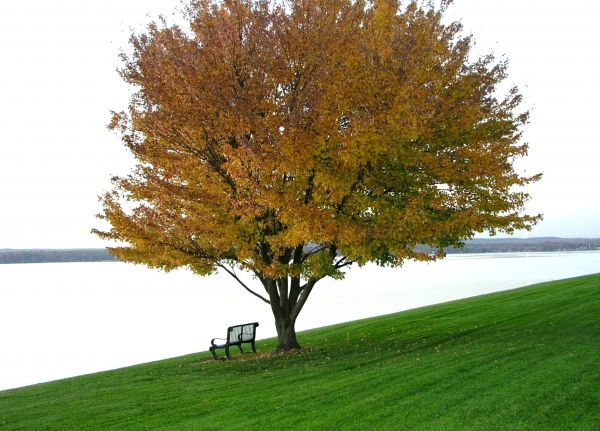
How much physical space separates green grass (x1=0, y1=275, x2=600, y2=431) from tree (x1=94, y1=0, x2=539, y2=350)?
8.60 ft

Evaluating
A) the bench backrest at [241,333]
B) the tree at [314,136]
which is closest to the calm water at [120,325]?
the bench backrest at [241,333]

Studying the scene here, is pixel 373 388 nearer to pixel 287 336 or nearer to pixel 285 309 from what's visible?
pixel 287 336

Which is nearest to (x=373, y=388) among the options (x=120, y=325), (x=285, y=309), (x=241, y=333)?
(x=285, y=309)

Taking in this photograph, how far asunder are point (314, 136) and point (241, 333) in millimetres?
7765

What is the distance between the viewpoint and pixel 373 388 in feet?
34.9

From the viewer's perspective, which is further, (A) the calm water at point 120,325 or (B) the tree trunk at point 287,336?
(A) the calm water at point 120,325

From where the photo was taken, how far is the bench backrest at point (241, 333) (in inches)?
728

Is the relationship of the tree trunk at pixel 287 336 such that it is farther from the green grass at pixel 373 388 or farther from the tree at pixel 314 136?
the tree at pixel 314 136

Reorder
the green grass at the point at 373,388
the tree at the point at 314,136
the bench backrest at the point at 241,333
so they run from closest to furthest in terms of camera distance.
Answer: the green grass at the point at 373,388 < the tree at the point at 314,136 < the bench backrest at the point at 241,333

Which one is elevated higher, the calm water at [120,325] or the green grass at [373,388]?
the calm water at [120,325]

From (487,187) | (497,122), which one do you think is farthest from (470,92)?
(487,187)

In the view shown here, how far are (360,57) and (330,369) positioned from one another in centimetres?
677

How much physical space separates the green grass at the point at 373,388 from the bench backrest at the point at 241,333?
67 cm

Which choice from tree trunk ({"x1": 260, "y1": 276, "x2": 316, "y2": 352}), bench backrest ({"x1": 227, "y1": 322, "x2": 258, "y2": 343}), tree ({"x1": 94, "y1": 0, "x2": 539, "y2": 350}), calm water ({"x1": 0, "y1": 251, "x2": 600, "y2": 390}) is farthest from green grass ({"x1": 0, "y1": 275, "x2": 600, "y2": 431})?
calm water ({"x1": 0, "y1": 251, "x2": 600, "y2": 390})
